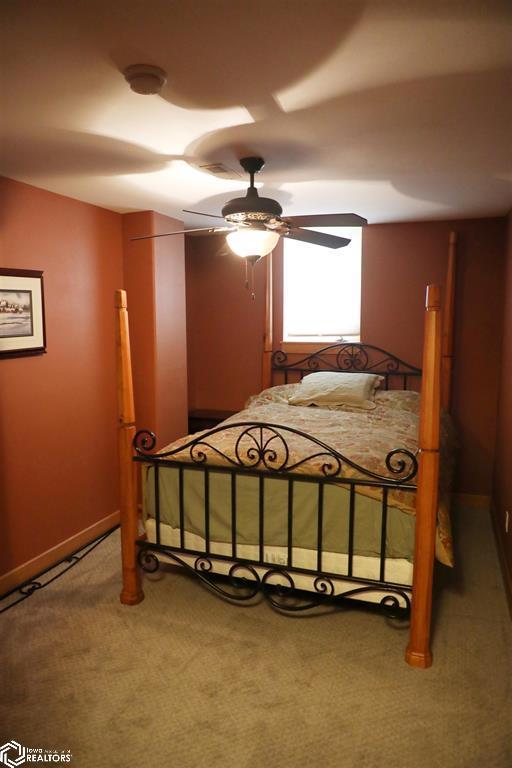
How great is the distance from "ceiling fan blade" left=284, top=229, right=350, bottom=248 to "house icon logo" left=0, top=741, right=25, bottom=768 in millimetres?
2520

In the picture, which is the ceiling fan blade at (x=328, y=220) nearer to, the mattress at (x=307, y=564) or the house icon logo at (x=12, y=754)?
the mattress at (x=307, y=564)

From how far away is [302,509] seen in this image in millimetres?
2553

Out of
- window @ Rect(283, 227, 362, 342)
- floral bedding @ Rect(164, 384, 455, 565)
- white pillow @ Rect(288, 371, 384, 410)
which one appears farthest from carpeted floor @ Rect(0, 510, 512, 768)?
window @ Rect(283, 227, 362, 342)

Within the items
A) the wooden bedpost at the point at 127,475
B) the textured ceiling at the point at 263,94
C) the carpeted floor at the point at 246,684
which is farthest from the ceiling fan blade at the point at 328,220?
the carpeted floor at the point at 246,684

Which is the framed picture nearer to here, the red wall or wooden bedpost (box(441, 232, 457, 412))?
the red wall

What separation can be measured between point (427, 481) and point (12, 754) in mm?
1872

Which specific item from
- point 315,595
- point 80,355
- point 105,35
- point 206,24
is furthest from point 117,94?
point 315,595

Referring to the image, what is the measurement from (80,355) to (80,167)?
1.29m

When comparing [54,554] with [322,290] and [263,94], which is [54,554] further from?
[322,290]

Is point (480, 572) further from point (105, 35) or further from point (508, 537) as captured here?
point (105, 35)

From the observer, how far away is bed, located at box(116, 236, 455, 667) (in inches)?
89.0

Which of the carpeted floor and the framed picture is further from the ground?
the framed picture

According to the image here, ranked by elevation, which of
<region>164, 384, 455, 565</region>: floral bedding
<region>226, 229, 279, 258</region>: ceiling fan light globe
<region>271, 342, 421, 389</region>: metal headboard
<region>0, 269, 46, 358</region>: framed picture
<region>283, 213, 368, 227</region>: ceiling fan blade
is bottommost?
<region>164, 384, 455, 565</region>: floral bedding

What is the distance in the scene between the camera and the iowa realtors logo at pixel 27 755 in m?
1.83
